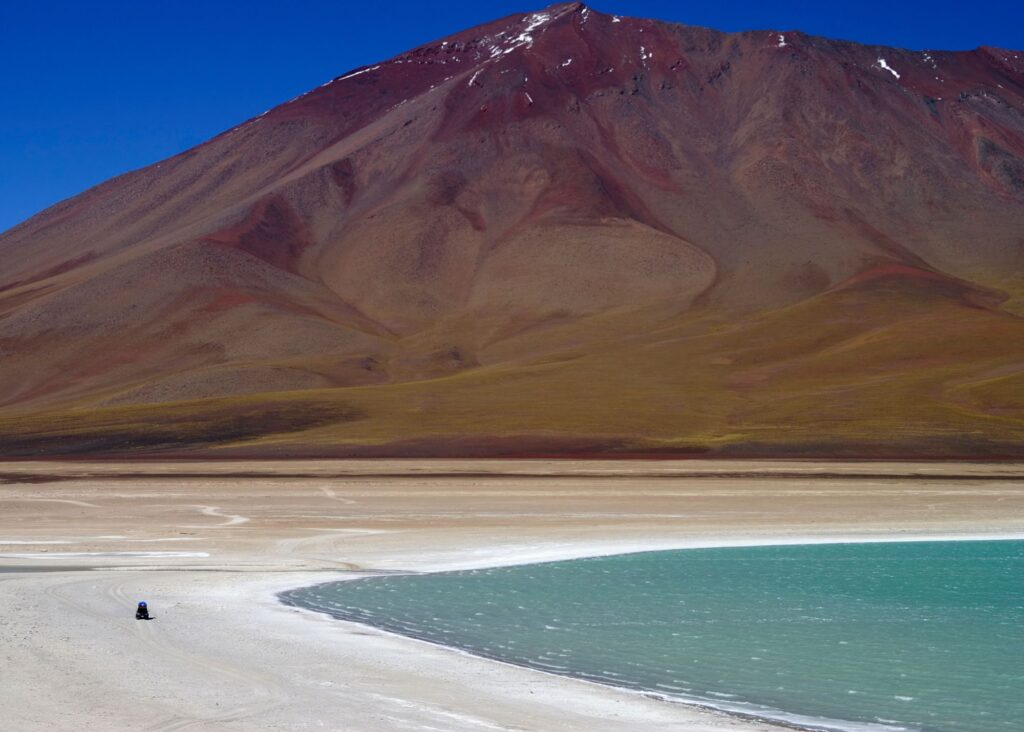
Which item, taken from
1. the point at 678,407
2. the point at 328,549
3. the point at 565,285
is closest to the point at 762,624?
the point at 328,549

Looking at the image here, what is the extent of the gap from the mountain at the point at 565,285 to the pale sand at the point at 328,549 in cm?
1856

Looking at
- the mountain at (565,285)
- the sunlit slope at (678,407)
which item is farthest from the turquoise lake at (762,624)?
the sunlit slope at (678,407)

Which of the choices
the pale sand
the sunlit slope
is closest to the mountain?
the sunlit slope

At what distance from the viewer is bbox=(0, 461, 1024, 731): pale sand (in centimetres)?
1267

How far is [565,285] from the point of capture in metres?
152

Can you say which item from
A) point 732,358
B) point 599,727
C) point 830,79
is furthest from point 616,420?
point 830,79

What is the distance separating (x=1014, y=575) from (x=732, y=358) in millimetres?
86328

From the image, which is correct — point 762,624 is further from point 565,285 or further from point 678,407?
point 565,285

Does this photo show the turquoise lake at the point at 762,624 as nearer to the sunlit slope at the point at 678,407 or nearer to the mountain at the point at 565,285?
the mountain at the point at 565,285


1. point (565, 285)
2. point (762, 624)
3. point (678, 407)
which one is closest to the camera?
point (762, 624)

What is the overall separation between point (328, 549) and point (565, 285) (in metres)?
124

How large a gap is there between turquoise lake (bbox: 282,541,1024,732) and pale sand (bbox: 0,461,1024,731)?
1.35m

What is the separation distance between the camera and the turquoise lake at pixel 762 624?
47.5 ft

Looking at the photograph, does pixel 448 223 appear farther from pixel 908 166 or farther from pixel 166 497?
pixel 166 497
